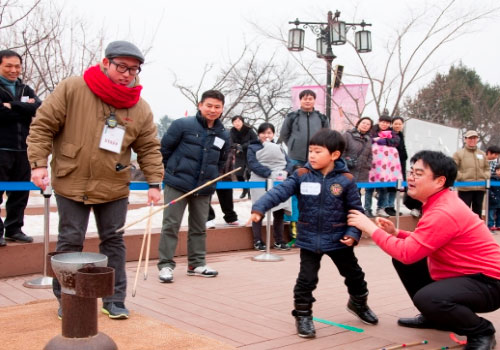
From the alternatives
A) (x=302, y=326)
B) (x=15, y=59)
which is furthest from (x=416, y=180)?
(x=15, y=59)

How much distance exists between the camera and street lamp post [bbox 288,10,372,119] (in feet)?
47.0

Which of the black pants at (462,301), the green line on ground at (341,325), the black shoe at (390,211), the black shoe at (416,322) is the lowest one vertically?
the green line on ground at (341,325)

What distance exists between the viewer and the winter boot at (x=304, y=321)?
4011mm

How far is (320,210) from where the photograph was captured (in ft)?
13.6

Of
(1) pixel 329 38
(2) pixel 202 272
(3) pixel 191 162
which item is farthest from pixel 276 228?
(1) pixel 329 38

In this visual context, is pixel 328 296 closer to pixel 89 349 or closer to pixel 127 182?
pixel 127 182

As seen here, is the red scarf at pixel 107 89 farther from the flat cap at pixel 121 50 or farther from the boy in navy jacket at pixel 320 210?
the boy in navy jacket at pixel 320 210

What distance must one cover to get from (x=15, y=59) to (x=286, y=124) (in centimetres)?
390

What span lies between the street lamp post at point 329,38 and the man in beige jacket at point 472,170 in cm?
422

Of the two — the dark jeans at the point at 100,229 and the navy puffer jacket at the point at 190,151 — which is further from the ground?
the navy puffer jacket at the point at 190,151

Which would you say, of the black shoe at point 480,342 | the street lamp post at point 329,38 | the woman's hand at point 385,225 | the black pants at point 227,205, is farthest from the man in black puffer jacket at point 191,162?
the street lamp post at point 329,38

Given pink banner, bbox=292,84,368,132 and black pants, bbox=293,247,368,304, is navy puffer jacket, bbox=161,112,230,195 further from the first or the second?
pink banner, bbox=292,84,368,132

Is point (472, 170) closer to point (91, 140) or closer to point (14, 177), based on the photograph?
point (14, 177)

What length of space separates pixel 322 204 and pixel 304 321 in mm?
808
